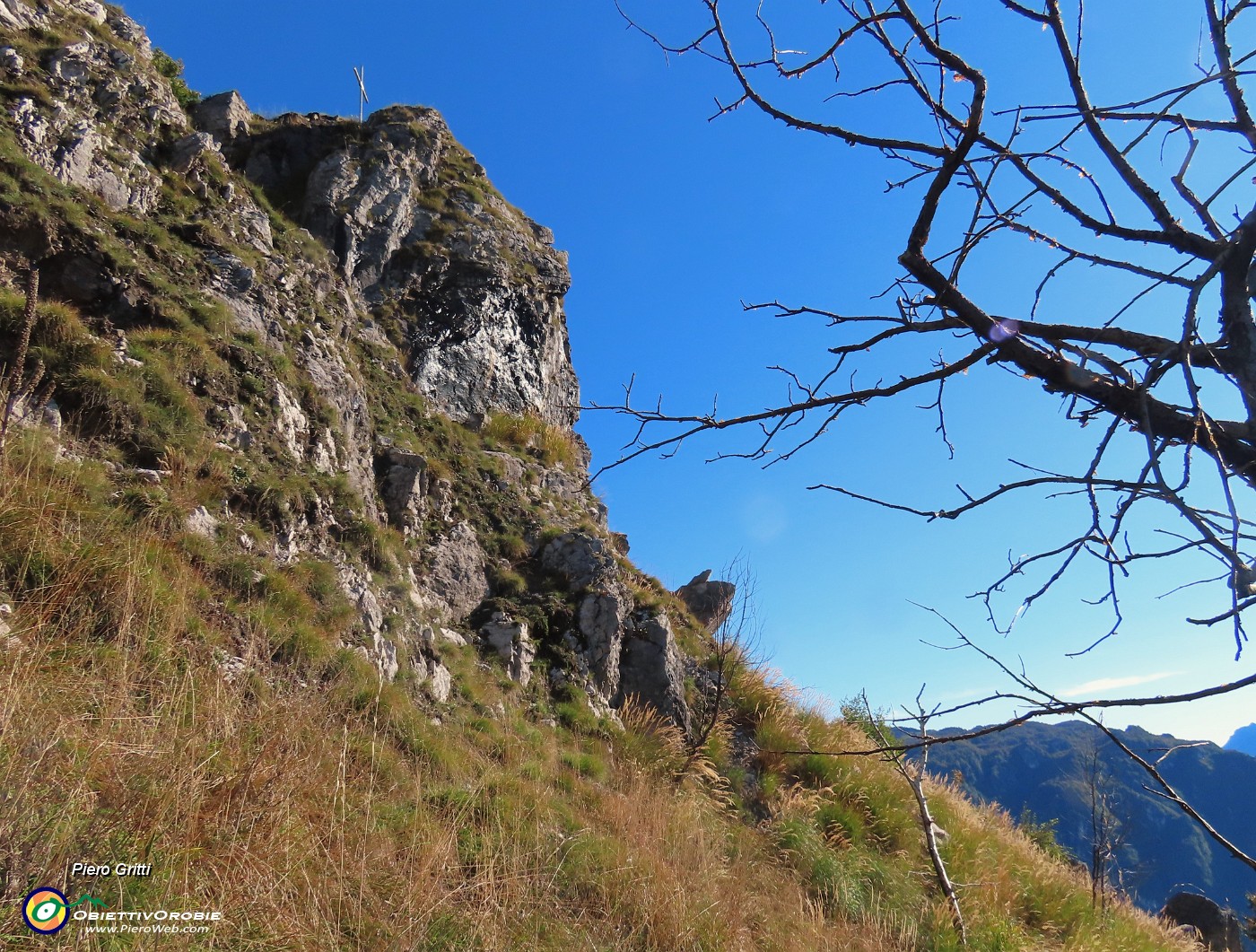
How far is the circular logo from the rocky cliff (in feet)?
5.93

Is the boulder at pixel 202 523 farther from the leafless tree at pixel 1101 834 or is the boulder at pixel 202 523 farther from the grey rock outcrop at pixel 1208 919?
the grey rock outcrop at pixel 1208 919

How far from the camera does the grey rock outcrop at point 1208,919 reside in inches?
533

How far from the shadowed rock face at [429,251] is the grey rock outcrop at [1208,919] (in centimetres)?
1628

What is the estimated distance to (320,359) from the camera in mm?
7812

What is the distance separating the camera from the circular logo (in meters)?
1.93

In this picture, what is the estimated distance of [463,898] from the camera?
10.8 feet

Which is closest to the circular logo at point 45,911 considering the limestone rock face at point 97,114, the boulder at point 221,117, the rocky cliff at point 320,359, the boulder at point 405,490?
the rocky cliff at point 320,359

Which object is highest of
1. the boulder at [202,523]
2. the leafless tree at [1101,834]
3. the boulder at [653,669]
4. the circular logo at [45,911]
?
the boulder at [202,523]

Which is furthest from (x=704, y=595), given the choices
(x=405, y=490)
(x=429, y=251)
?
(x=429, y=251)

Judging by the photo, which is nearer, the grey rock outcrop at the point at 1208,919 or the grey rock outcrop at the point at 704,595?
the grey rock outcrop at the point at 704,595

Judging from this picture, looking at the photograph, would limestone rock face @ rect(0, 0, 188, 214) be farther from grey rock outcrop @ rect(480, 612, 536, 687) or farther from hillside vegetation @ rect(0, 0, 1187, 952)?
grey rock outcrop @ rect(480, 612, 536, 687)

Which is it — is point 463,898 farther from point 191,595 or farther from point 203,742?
point 191,595

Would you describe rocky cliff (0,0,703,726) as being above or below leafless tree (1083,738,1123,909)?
above

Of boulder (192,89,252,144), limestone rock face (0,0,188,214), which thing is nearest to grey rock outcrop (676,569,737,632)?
limestone rock face (0,0,188,214)
